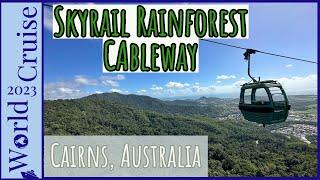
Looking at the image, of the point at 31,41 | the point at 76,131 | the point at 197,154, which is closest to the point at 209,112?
→ the point at 76,131

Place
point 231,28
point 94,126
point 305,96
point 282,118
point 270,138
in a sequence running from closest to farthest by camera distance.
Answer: point 282,118 < point 231,28 < point 305,96 < point 270,138 < point 94,126

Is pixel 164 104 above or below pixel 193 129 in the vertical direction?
above

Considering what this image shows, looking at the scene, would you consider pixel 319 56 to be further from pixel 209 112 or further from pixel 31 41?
pixel 209 112

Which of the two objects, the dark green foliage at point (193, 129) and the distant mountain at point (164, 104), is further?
the distant mountain at point (164, 104)

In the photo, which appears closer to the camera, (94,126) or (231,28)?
(231,28)

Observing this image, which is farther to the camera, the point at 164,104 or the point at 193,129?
the point at 164,104

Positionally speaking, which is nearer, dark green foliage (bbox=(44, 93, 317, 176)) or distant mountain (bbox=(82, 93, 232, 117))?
dark green foliage (bbox=(44, 93, 317, 176))

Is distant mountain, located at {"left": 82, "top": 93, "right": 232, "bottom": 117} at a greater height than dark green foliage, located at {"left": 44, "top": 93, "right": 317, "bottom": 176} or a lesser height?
greater

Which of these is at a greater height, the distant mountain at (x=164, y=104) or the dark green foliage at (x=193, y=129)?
the distant mountain at (x=164, y=104)
